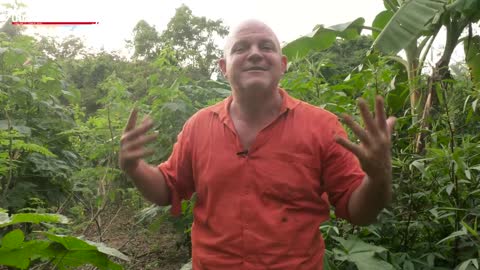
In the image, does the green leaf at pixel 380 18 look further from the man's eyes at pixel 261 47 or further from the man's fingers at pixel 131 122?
Result: the man's fingers at pixel 131 122

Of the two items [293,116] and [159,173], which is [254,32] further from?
[159,173]

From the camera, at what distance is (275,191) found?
164cm

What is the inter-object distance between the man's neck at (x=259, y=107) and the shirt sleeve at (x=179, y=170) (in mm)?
227

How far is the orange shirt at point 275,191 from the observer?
161 cm

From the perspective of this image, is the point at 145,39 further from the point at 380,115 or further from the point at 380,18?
the point at 380,115

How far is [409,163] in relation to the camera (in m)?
2.27

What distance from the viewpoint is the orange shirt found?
1609mm

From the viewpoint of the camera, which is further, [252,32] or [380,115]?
[252,32]

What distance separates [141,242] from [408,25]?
3105mm

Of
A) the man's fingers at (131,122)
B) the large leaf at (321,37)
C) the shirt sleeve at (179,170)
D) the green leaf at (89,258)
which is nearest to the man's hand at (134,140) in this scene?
the man's fingers at (131,122)

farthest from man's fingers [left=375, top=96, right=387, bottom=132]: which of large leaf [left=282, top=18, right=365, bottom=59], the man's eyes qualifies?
large leaf [left=282, top=18, right=365, bottom=59]

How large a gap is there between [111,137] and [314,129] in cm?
161

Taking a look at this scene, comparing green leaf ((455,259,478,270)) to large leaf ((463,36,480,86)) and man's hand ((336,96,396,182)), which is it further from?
large leaf ((463,36,480,86))

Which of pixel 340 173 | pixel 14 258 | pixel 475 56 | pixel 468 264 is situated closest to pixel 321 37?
pixel 475 56
